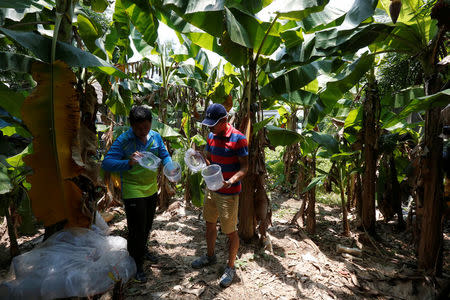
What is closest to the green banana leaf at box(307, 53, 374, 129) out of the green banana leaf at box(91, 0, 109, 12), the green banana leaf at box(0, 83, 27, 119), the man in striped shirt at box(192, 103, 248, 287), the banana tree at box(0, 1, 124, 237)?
the man in striped shirt at box(192, 103, 248, 287)

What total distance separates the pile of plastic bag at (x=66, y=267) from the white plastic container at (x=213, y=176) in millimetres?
991

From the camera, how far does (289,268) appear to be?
9.07 ft

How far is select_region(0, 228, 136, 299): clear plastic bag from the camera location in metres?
1.73

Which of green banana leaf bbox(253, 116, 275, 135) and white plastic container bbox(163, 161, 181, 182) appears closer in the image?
white plastic container bbox(163, 161, 181, 182)

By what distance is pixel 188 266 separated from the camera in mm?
2729

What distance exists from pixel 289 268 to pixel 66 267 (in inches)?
89.1

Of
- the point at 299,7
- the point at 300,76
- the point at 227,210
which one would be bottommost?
the point at 227,210

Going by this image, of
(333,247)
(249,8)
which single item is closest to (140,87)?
(249,8)

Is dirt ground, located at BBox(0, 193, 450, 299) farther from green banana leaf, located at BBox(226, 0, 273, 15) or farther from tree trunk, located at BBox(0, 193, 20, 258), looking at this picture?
green banana leaf, located at BBox(226, 0, 273, 15)

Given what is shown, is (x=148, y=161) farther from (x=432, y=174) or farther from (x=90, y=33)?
(x=432, y=174)

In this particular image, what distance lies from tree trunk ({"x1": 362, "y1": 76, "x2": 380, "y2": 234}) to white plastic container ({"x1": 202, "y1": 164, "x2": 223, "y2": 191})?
236cm

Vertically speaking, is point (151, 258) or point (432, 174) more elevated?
point (432, 174)

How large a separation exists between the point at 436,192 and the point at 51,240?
3.56m

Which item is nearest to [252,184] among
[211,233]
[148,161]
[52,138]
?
[211,233]
